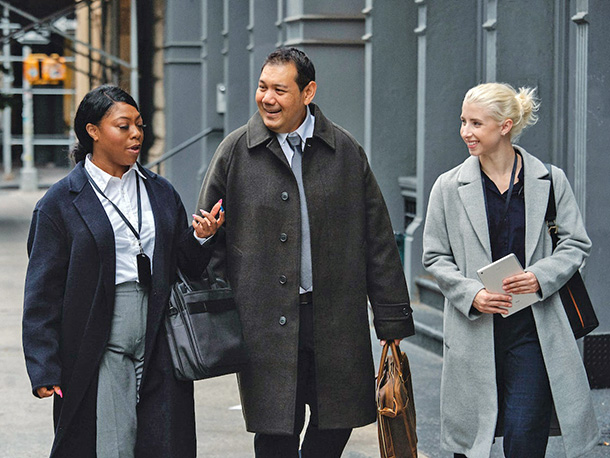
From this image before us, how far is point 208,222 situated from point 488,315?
1134mm

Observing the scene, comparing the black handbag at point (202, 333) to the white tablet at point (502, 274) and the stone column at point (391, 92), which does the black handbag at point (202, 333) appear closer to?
the white tablet at point (502, 274)

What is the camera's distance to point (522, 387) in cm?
425

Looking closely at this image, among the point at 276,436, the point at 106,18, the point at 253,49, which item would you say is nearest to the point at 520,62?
the point at 276,436

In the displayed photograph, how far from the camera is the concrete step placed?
316 inches

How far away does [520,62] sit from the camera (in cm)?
746

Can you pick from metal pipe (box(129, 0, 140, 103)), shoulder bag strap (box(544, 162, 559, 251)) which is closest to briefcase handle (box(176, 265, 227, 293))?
shoulder bag strap (box(544, 162, 559, 251))

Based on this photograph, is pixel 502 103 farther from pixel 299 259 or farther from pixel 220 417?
pixel 220 417

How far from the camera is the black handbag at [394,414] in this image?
4.28m

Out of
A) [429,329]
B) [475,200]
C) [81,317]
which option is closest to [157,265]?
[81,317]

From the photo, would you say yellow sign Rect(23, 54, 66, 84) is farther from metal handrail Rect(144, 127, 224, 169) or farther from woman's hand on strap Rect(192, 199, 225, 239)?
woman's hand on strap Rect(192, 199, 225, 239)

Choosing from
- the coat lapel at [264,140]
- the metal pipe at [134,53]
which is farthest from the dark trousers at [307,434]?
the metal pipe at [134,53]

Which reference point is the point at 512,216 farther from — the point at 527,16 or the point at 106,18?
the point at 106,18

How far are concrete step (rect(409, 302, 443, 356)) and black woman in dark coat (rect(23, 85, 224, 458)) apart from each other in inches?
162

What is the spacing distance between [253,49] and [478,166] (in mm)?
9618
